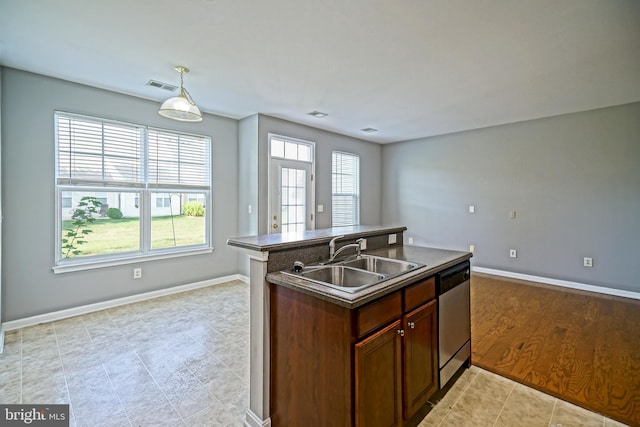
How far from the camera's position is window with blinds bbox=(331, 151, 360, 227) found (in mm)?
5926

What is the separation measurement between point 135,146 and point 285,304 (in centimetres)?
349

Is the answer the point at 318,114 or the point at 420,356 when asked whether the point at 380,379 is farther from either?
the point at 318,114

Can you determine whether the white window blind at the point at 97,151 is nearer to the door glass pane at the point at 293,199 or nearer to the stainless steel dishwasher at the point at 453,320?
the door glass pane at the point at 293,199

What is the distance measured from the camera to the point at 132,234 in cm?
393

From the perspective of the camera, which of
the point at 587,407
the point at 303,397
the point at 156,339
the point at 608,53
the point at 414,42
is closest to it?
the point at 303,397

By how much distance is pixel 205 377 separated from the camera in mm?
2289

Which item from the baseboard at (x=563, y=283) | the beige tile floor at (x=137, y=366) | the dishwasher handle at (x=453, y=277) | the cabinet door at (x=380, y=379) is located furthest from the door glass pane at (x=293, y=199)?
the cabinet door at (x=380, y=379)

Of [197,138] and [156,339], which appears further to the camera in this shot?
[197,138]

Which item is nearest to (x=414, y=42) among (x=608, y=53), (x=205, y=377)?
(x=608, y=53)

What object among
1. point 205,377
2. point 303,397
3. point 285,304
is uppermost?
point 285,304

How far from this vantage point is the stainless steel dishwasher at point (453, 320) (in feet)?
6.54

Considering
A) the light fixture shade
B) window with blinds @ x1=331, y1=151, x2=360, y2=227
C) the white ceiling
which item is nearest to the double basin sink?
the white ceiling

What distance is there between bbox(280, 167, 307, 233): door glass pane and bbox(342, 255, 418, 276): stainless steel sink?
288 cm

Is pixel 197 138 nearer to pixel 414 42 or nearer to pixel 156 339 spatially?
pixel 156 339
